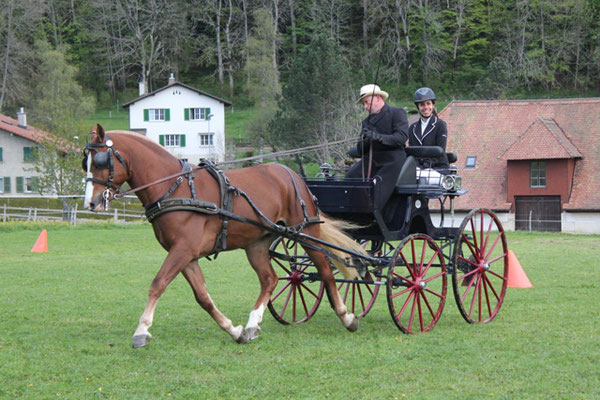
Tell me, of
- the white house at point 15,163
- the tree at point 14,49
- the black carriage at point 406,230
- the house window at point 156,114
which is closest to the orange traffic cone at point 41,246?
the black carriage at point 406,230

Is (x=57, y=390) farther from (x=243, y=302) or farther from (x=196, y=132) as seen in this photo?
(x=196, y=132)

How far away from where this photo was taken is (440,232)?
9.86 metres

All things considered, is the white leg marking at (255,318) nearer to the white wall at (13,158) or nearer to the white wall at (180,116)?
the white wall at (13,158)

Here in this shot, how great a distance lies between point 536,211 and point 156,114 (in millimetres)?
35969

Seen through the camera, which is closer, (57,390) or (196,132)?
(57,390)

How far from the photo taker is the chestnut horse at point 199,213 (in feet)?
25.2

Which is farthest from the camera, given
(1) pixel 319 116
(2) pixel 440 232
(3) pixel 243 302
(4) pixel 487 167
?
(1) pixel 319 116

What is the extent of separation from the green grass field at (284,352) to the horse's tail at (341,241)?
0.71 metres

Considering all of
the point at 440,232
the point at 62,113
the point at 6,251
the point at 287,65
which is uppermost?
the point at 287,65

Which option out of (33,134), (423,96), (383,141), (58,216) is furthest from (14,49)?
(383,141)

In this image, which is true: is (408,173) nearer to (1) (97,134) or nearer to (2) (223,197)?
(2) (223,197)

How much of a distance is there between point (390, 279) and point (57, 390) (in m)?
3.71

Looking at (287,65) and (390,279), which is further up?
(287,65)

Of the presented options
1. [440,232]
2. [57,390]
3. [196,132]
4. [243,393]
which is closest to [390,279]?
[440,232]
